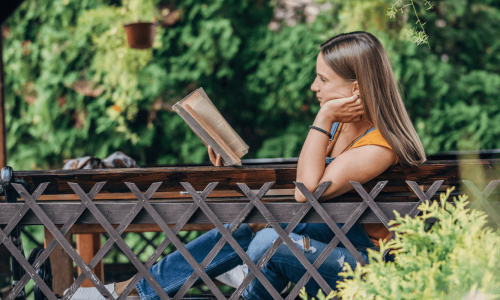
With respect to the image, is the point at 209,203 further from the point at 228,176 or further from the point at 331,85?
the point at 331,85

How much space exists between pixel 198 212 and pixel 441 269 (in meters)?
0.74

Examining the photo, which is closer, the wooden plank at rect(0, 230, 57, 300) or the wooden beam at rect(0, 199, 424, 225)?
the wooden beam at rect(0, 199, 424, 225)

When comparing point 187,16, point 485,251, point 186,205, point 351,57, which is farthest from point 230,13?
point 485,251

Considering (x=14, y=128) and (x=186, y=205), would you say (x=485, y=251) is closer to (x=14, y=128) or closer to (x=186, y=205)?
(x=186, y=205)

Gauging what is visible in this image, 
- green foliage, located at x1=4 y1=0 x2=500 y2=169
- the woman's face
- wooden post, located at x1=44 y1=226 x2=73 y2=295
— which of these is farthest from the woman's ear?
green foliage, located at x1=4 y1=0 x2=500 y2=169

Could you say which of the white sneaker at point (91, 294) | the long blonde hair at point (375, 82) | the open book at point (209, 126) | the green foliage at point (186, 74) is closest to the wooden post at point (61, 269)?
the white sneaker at point (91, 294)

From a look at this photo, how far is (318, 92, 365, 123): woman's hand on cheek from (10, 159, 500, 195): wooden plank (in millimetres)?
227

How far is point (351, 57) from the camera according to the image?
5.08ft

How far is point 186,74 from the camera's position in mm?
4852

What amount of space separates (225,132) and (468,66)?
4.47m

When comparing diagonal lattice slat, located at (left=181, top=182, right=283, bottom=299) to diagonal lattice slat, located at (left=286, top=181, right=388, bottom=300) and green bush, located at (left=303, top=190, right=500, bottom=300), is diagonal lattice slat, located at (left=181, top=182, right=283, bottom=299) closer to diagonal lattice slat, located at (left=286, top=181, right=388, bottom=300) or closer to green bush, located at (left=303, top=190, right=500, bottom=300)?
diagonal lattice slat, located at (left=286, top=181, right=388, bottom=300)

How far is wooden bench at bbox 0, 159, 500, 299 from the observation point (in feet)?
4.38

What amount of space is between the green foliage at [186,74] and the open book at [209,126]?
3.16 meters

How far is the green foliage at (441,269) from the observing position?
2.81 ft
